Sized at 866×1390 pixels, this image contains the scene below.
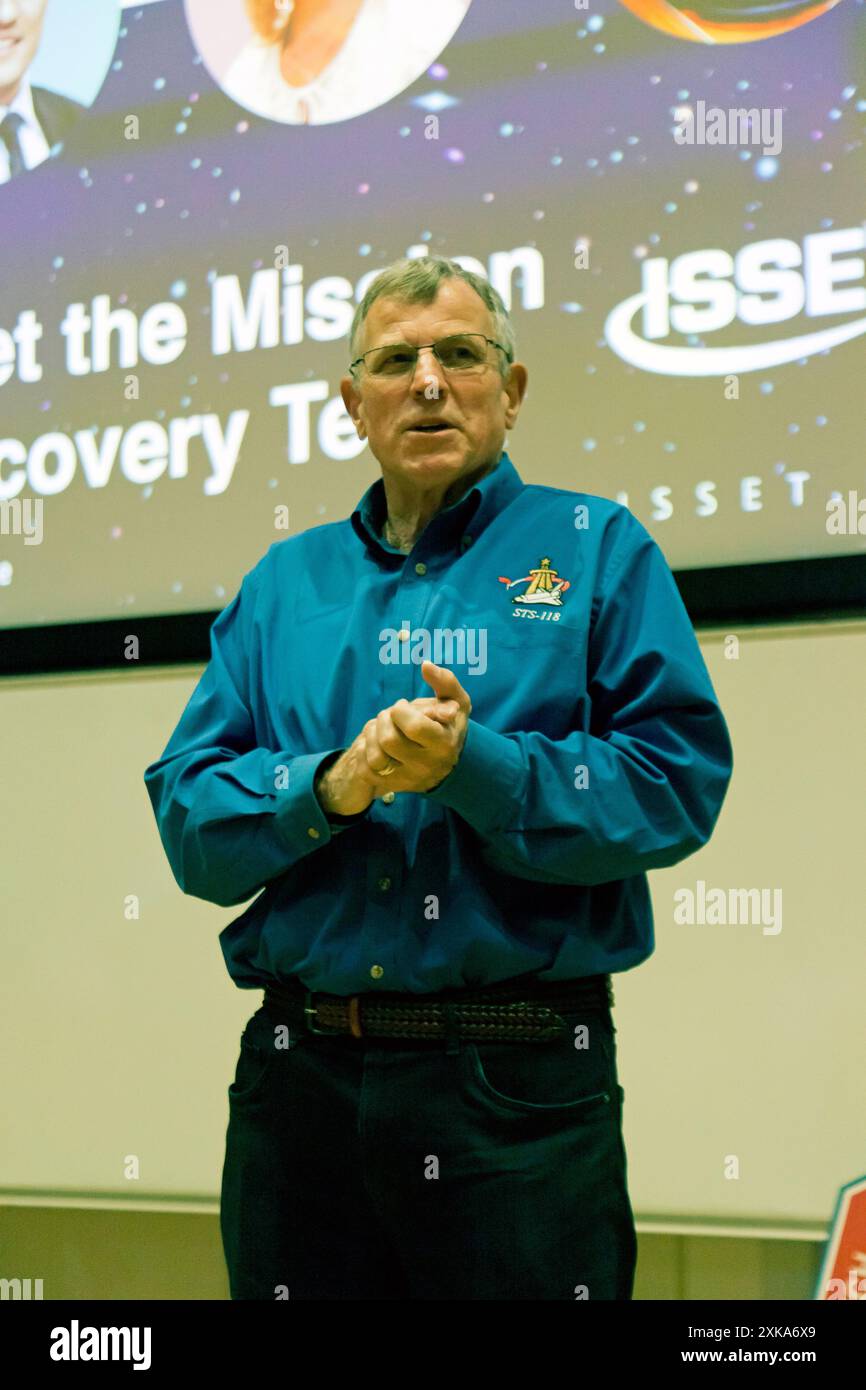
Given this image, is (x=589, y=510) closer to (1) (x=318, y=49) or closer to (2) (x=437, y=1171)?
(2) (x=437, y=1171)

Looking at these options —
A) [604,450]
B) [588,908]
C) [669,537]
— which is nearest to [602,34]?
[604,450]

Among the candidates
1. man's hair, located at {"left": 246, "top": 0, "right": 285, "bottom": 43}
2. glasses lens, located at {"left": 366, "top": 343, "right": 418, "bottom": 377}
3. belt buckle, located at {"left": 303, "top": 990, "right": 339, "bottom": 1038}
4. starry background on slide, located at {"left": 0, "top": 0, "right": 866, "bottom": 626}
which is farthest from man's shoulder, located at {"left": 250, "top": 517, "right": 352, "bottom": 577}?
man's hair, located at {"left": 246, "top": 0, "right": 285, "bottom": 43}

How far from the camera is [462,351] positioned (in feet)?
5.21

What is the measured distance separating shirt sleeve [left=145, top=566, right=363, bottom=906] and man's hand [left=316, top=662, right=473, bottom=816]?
68mm

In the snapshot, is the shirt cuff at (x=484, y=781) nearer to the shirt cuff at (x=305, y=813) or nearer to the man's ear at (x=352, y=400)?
the shirt cuff at (x=305, y=813)

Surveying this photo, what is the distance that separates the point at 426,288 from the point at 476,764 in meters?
0.58

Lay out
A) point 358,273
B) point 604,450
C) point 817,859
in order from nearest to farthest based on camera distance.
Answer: point 817,859
point 604,450
point 358,273

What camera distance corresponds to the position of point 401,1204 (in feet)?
4.59

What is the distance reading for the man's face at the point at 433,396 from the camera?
1.57 meters

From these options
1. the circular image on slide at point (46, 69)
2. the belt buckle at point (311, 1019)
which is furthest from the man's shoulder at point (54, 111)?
the belt buckle at point (311, 1019)

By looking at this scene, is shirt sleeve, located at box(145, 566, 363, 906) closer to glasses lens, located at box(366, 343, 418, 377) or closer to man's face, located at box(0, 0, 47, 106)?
glasses lens, located at box(366, 343, 418, 377)

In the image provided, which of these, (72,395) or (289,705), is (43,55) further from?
(289,705)
